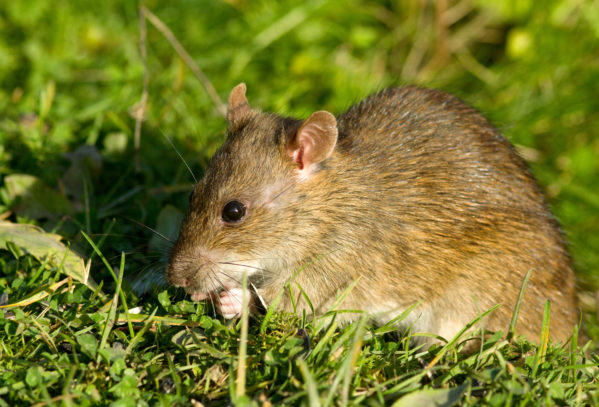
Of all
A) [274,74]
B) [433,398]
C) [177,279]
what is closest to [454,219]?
[433,398]

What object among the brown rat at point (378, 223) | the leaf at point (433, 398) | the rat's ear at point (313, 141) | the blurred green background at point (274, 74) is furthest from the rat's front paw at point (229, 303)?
the blurred green background at point (274, 74)

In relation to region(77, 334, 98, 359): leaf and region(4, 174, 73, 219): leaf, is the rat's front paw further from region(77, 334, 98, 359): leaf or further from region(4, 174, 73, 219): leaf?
region(4, 174, 73, 219): leaf

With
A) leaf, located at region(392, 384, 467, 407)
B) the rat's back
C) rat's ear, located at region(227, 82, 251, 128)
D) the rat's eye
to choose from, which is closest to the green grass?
leaf, located at region(392, 384, 467, 407)

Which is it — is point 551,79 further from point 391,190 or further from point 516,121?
point 391,190

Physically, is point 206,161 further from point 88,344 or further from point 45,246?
point 88,344

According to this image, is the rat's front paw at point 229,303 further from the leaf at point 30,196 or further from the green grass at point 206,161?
the leaf at point 30,196

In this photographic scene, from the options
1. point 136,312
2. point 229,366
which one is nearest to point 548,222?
point 229,366
